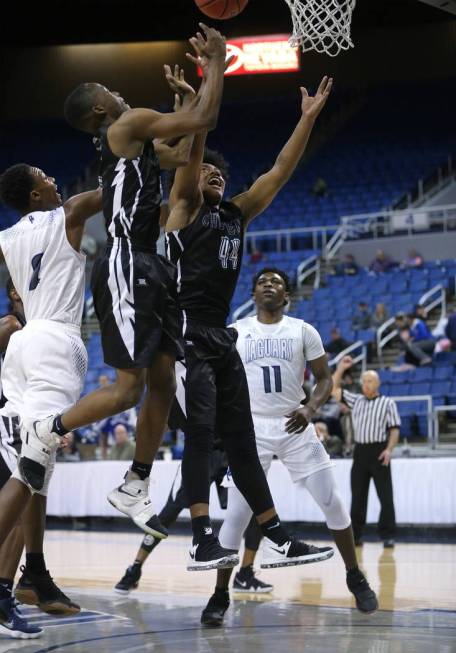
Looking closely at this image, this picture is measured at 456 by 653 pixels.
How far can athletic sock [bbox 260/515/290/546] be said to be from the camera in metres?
6.08

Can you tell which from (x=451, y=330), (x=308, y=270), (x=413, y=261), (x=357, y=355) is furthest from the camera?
(x=308, y=270)

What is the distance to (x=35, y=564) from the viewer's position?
6.17 m

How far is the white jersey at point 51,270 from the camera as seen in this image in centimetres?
607

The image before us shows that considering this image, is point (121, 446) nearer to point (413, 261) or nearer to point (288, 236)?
point (413, 261)

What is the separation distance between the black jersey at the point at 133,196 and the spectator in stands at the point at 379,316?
14230 millimetres

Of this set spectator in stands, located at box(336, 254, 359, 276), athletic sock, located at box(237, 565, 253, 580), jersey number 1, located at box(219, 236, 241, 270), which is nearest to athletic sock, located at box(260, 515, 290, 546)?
jersey number 1, located at box(219, 236, 241, 270)

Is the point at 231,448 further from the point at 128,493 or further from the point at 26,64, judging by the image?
the point at 26,64

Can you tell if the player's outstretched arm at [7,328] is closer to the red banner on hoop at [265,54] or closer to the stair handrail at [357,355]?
the stair handrail at [357,355]

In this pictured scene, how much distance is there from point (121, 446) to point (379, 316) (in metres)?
5.78

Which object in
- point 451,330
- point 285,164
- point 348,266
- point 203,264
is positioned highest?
point 348,266

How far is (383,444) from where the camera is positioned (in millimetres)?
13336

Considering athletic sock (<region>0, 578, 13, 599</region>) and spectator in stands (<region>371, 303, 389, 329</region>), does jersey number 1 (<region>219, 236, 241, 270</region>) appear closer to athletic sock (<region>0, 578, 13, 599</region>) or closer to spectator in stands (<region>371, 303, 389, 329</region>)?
athletic sock (<region>0, 578, 13, 599</region>)

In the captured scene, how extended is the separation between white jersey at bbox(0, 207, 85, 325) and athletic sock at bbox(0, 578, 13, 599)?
147 cm

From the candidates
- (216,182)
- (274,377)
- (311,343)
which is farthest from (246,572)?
(216,182)
